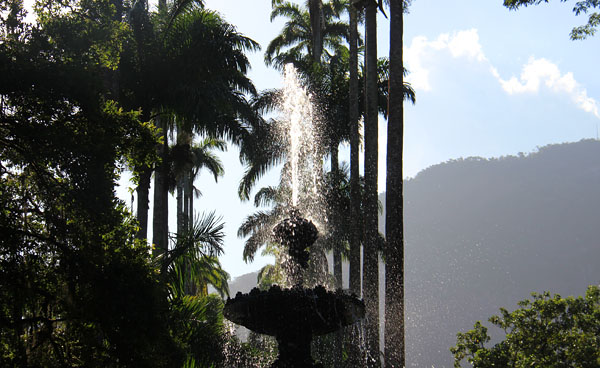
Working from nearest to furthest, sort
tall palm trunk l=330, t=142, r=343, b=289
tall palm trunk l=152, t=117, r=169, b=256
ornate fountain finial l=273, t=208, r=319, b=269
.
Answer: ornate fountain finial l=273, t=208, r=319, b=269
tall palm trunk l=152, t=117, r=169, b=256
tall palm trunk l=330, t=142, r=343, b=289

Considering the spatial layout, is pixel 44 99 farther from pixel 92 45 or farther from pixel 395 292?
pixel 395 292

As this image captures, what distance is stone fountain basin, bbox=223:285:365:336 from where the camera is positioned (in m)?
7.95

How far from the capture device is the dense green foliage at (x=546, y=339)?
1702 cm

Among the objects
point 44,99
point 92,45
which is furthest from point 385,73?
point 44,99

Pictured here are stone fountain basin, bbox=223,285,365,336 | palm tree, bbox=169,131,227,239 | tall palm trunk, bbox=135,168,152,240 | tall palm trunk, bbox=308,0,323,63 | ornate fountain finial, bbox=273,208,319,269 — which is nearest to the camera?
stone fountain basin, bbox=223,285,365,336

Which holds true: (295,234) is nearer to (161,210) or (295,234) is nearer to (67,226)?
(67,226)

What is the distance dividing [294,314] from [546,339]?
13.3 meters

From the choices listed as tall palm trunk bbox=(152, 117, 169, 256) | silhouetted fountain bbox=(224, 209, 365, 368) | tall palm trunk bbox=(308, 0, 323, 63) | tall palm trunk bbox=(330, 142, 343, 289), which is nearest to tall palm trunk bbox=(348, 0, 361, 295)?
tall palm trunk bbox=(330, 142, 343, 289)

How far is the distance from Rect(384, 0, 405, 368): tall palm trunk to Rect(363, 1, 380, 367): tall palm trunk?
2377 mm

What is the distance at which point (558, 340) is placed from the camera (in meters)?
17.6

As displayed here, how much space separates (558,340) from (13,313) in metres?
16.2

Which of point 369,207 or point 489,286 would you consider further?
point 489,286

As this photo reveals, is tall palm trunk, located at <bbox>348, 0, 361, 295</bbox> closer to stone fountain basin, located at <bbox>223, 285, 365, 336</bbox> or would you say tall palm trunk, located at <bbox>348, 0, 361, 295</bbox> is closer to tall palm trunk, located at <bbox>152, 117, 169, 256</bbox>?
tall palm trunk, located at <bbox>152, 117, 169, 256</bbox>

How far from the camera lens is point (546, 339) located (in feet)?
59.9
